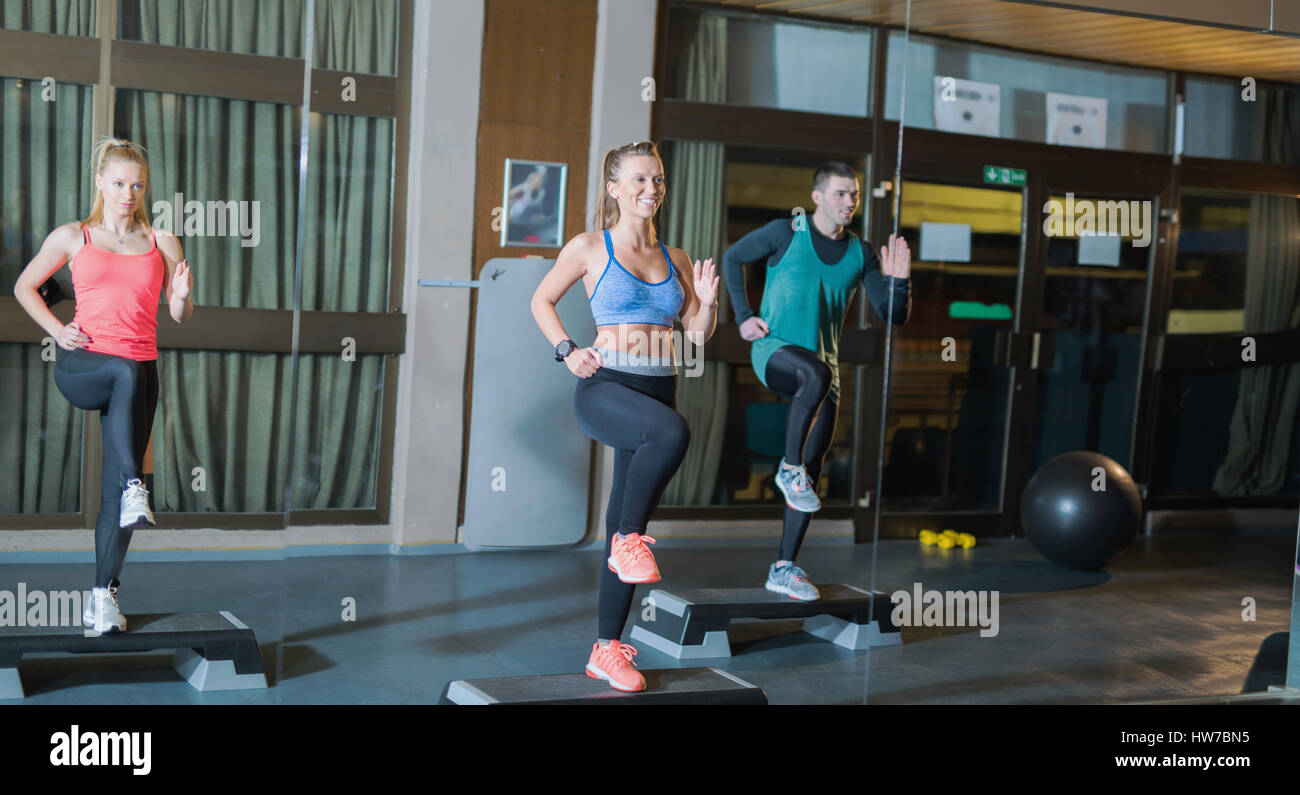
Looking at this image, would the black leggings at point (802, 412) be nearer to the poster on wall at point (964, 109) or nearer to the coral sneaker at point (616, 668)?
the poster on wall at point (964, 109)

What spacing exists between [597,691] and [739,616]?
1077 mm

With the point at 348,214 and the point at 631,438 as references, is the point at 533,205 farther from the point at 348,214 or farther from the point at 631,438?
the point at 631,438

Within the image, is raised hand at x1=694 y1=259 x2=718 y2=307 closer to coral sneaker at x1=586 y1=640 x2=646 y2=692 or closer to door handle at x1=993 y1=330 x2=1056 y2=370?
coral sneaker at x1=586 y1=640 x2=646 y2=692

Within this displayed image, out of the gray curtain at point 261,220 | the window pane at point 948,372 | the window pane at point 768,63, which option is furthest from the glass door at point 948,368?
the gray curtain at point 261,220

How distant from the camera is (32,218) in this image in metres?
3.21

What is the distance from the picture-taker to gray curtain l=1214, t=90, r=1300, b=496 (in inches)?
206

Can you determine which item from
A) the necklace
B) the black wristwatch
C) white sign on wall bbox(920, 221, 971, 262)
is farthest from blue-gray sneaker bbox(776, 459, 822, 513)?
the necklace

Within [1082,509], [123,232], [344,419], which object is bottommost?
[1082,509]

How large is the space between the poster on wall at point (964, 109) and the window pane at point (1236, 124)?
0.85m

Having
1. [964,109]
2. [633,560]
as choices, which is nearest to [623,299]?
[633,560]

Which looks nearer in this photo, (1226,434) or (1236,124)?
(1236,124)

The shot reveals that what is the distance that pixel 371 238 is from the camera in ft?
14.0
